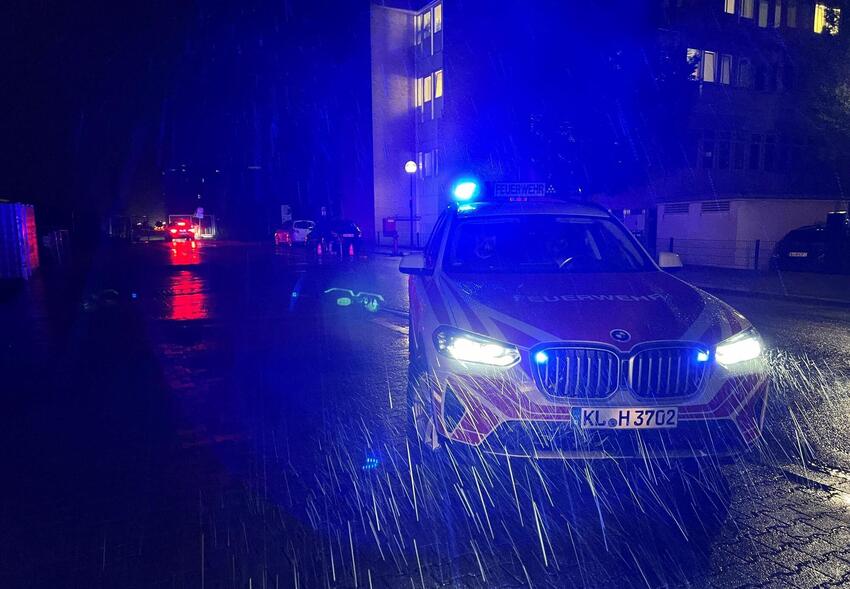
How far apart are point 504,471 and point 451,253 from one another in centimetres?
196

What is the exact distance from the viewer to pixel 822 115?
22438 mm

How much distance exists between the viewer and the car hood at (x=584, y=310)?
3713 mm

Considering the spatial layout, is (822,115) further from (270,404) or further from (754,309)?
(270,404)

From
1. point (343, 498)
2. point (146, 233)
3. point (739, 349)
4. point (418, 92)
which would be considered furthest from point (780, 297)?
point (146, 233)

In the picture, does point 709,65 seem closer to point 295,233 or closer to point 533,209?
point 295,233

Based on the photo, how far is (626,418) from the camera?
3.56 meters

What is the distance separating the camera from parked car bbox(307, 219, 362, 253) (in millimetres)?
33091

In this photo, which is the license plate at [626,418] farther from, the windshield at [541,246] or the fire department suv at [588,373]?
A: the windshield at [541,246]

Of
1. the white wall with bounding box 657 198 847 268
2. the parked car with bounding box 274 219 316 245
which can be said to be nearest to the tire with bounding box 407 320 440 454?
the white wall with bounding box 657 198 847 268

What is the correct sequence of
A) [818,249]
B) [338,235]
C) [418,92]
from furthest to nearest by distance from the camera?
[418,92] < [338,235] < [818,249]

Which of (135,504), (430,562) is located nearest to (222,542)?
(135,504)

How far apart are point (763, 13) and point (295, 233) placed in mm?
31690

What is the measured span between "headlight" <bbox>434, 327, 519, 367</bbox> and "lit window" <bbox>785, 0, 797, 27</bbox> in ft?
137

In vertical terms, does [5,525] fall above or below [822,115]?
below
